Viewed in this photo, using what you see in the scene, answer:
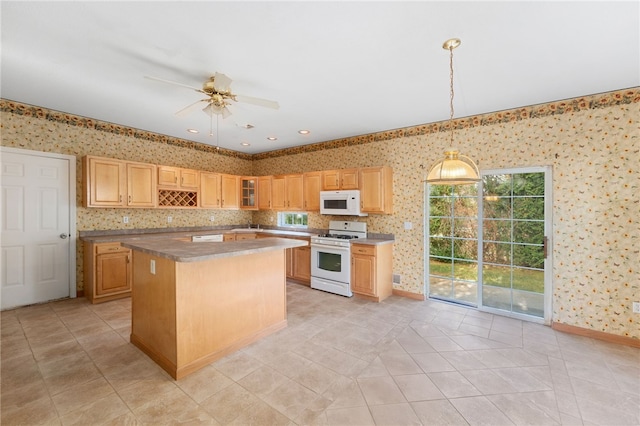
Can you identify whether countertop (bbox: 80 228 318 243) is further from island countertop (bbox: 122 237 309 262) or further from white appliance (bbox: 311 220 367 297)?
island countertop (bbox: 122 237 309 262)

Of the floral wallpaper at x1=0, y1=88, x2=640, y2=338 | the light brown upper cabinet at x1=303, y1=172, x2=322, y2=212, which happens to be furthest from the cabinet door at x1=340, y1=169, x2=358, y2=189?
the light brown upper cabinet at x1=303, y1=172, x2=322, y2=212

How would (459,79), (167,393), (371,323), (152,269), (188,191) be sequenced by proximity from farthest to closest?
(188,191) < (371,323) < (459,79) < (152,269) < (167,393)

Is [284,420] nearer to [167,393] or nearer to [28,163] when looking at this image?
[167,393]

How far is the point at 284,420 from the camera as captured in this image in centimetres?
188

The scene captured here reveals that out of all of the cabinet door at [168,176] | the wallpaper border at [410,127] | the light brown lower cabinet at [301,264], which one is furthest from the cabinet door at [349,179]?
the cabinet door at [168,176]

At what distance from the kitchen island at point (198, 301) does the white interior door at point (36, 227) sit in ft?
7.43

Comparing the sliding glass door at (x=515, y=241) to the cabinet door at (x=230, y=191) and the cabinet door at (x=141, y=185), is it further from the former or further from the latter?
the cabinet door at (x=141, y=185)

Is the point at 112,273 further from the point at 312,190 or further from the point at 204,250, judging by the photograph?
the point at 312,190

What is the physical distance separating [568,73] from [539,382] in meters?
2.87

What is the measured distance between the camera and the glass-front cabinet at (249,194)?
6250 mm

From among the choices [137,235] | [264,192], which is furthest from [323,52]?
[137,235]

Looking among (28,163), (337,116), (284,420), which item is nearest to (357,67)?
(337,116)

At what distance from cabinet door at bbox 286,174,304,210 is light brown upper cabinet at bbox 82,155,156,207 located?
2.41 meters

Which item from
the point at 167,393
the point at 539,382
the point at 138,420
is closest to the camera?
the point at 138,420
